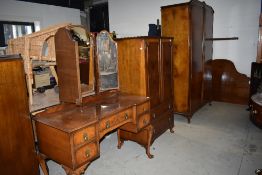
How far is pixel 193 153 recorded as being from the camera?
2809mm

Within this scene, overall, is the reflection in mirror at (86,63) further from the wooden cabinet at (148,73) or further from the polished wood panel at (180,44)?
the polished wood panel at (180,44)

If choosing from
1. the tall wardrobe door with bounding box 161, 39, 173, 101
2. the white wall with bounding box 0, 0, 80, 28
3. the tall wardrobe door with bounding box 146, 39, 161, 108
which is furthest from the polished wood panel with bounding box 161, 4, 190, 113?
the white wall with bounding box 0, 0, 80, 28

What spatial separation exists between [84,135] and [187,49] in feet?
8.00

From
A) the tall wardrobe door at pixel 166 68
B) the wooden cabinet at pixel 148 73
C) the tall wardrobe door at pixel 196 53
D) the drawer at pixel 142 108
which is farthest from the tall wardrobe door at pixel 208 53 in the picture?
the drawer at pixel 142 108

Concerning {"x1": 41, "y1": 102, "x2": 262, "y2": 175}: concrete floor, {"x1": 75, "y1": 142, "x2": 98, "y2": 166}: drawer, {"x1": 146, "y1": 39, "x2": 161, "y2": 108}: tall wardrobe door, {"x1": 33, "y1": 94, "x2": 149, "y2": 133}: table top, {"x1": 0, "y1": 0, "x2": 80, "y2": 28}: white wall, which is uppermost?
{"x1": 0, "y1": 0, "x2": 80, "y2": 28}: white wall

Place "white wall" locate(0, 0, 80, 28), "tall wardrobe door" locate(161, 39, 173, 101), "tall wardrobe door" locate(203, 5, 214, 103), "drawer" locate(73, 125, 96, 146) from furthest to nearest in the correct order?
1. "white wall" locate(0, 0, 80, 28)
2. "tall wardrobe door" locate(203, 5, 214, 103)
3. "tall wardrobe door" locate(161, 39, 173, 101)
4. "drawer" locate(73, 125, 96, 146)

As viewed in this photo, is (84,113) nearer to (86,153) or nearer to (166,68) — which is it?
(86,153)

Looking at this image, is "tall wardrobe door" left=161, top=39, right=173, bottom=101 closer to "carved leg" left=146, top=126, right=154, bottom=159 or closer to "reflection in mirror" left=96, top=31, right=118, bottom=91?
"carved leg" left=146, top=126, right=154, bottom=159

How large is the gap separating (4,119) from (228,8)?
475 centimetres

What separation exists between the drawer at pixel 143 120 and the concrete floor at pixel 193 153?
0.48 m

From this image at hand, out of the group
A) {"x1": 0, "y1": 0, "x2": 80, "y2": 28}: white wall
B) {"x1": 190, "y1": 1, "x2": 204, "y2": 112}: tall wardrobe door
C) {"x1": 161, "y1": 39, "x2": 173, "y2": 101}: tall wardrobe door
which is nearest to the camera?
{"x1": 161, "y1": 39, "x2": 173, "y2": 101}: tall wardrobe door

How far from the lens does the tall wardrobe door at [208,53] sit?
4316 mm

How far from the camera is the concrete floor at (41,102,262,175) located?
2.45 meters

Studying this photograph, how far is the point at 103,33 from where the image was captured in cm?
243
